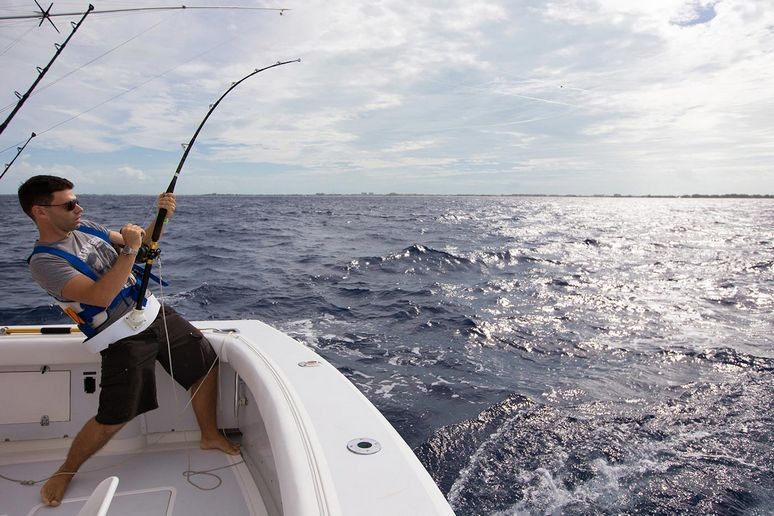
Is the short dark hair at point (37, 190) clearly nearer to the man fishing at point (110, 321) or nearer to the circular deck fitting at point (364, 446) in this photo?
the man fishing at point (110, 321)

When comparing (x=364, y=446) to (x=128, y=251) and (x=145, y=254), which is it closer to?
(x=128, y=251)

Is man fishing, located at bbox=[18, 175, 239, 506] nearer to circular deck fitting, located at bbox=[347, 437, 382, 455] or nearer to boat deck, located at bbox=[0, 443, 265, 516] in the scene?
boat deck, located at bbox=[0, 443, 265, 516]

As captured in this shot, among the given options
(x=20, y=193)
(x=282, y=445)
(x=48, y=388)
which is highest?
(x=20, y=193)

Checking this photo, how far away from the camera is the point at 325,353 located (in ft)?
18.3

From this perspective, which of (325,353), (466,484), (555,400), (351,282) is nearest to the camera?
(466,484)

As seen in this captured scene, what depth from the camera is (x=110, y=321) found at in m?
2.32

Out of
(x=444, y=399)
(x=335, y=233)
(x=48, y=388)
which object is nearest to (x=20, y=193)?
(x=48, y=388)

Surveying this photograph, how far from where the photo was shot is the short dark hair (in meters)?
2.04

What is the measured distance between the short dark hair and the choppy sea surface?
8.76 ft

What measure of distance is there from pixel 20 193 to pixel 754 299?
1023cm

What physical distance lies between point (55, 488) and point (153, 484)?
1.38 ft

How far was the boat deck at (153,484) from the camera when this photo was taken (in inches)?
88.4

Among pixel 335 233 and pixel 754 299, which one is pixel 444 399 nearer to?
pixel 754 299

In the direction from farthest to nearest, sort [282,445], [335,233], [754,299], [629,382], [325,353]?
1. [335,233]
2. [754,299]
3. [325,353]
4. [629,382]
5. [282,445]
